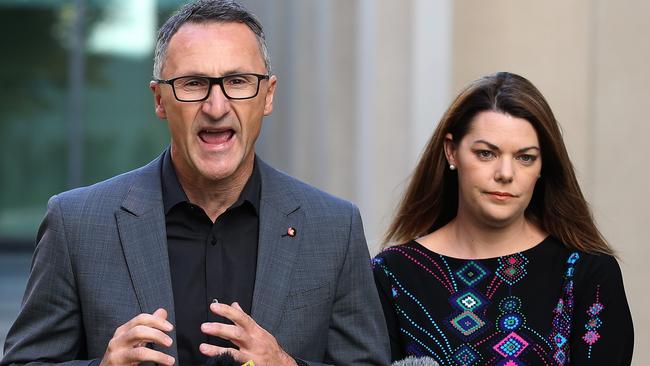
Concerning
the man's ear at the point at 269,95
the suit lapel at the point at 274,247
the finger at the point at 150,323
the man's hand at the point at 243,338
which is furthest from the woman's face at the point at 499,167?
the finger at the point at 150,323

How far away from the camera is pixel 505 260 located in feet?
11.0

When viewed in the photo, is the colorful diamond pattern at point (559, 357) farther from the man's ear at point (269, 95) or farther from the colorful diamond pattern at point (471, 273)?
the man's ear at point (269, 95)

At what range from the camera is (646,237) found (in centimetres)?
460

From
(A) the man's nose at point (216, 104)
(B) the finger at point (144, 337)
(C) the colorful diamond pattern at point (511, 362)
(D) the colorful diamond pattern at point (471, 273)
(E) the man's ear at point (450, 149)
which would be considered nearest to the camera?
(B) the finger at point (144, 337)

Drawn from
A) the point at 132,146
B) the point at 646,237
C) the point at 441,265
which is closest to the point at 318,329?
the point at 441,265

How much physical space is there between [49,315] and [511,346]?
1.23 m

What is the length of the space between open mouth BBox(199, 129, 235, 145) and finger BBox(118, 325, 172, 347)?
0.50m

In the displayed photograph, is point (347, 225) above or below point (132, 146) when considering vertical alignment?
above

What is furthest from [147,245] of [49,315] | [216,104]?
[216,104]

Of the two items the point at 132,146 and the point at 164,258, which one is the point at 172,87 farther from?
the point at 132,146

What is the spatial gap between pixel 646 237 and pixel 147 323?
8.80 ft

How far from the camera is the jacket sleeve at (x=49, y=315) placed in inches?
107

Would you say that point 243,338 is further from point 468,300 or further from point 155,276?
point 468,300

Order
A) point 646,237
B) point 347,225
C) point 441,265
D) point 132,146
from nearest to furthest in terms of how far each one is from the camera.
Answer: point 347,225
point 441,265
point 646,237
point 132,146
